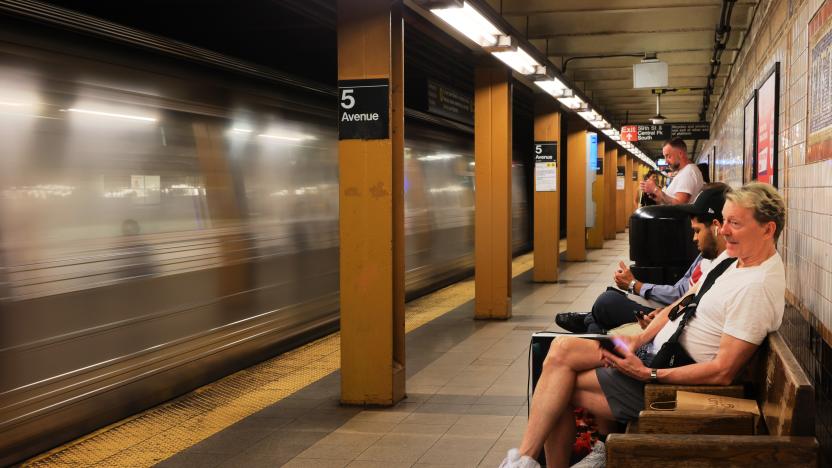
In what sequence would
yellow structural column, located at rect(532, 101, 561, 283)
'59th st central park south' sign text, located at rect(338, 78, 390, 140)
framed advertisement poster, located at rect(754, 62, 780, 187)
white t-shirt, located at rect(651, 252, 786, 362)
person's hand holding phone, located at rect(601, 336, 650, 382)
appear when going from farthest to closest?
yellow structural column, located at rect(532, 101, 561, 283), '59th st central park south' sign text, located at rect(338, 78, 390, 140), framed advertisement poster, located at rect(754, 62, 780, 187), person's hand holding phone, located at rect(601, 336, 650, 382), white t-shirt, located at rect(651, 252, 786, 362)

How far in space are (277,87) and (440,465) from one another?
4292mm

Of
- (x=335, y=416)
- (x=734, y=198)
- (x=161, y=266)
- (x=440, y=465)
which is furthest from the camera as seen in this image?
(x=161, y=266)

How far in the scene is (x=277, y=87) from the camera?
7.41 meters

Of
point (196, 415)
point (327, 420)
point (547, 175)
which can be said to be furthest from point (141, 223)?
point (547, 175)

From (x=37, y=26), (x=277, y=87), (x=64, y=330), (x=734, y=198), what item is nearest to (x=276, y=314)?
(x=277, y=87)

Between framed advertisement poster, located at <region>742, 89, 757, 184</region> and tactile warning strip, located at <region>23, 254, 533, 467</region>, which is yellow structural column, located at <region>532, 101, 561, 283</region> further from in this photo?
tactile warning strip, located at <region>23, 254, 533, 467</region>

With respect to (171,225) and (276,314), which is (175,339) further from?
(276,314)

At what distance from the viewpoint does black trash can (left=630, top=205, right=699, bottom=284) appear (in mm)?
5328

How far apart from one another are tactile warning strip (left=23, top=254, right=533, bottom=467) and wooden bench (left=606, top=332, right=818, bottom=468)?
8.94ft

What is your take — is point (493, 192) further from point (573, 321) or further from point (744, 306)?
point (744, 306)

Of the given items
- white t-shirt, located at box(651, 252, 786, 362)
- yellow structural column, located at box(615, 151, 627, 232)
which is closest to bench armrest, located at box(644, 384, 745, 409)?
white t-shirt, located at box(651, 252, 786, 362)

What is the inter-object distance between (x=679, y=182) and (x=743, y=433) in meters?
4.01

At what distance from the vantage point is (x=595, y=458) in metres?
3.47

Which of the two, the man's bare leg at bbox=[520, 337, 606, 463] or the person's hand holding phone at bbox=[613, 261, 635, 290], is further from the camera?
the person's hand holding phone at bbox=[613, 261, 635, 290]
